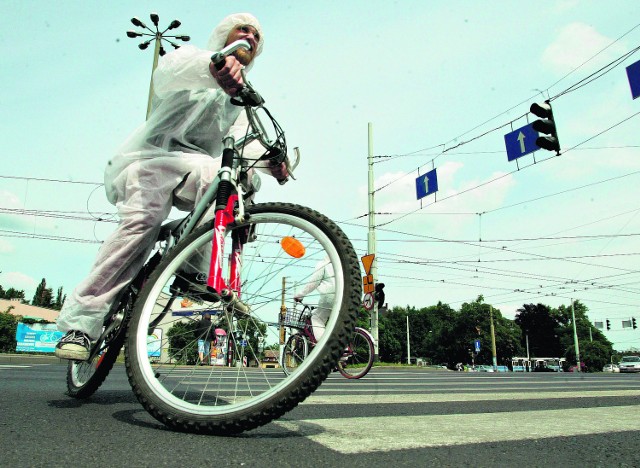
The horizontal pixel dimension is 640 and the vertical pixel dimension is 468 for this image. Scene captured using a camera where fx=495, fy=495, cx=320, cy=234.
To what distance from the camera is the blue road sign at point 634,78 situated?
372 inches

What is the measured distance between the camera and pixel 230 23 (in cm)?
259

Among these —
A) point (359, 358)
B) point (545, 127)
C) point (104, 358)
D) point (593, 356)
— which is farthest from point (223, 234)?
point (593, 356)

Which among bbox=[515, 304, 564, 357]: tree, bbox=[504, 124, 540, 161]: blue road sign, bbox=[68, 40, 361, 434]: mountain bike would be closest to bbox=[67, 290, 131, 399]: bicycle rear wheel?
bbox=[68, 40, 361, 434]: mountain bike

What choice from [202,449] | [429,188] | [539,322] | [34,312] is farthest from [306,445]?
[539,322]

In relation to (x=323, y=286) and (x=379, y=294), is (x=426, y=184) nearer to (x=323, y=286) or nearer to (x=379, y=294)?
(x=379, y=294)

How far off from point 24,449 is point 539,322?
88872 millimetres

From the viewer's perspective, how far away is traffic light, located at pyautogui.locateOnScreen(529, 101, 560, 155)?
400 inches

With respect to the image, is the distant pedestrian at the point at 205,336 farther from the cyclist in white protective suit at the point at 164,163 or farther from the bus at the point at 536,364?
the bus at the point at 536,364

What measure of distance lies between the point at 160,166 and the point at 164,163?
0.02m

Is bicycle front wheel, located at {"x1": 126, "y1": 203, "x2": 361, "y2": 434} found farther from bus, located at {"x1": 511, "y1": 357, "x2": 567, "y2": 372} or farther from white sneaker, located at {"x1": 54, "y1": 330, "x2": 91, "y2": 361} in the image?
bus, located at {"x1": 511, "y1": 357, "x2": 567, "y2": 372}

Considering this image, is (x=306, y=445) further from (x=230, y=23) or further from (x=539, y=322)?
(x=539, y=322)

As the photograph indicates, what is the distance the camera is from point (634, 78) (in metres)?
9.53

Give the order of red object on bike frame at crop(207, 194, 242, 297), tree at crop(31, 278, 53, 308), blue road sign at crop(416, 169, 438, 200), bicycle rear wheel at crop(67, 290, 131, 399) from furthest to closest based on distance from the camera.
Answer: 1. tree at crop(31, 278, 53, 308)
2. blue road sign at crop(416, 169, 438, 200)
3. bicycle rear wheel at crop(67, 290, 131, 399)
4. red object on bike frame at crop(207, 194, 242, 297)

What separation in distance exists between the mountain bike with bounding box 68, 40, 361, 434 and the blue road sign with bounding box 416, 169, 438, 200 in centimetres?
1619
